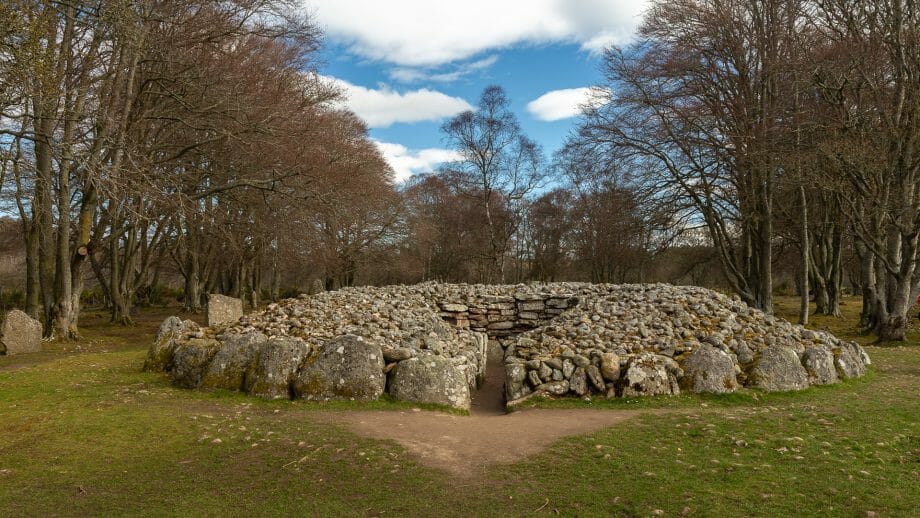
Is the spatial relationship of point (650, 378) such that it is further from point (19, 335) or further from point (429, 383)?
point (19, 335)

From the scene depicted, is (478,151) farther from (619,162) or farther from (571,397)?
(571,397)

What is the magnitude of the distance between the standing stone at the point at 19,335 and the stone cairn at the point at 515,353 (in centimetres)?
477

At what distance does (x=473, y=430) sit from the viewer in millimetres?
8039

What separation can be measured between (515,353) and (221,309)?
1132cm

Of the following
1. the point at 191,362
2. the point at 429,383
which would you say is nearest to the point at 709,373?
the point at 429,383

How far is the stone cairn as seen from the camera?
9.77 meters

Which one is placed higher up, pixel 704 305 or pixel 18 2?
pixel 18 2

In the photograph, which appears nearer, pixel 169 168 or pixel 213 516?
pixel 213 516

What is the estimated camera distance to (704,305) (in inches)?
519

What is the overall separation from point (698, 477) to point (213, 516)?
4766 millimetres

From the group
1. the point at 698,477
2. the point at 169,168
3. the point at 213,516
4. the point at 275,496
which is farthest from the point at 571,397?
the point at 169,168

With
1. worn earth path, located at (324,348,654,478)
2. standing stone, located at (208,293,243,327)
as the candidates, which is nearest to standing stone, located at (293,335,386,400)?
worn earth path, located at (324,348,654,478)

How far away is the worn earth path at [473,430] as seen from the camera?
6762 mm

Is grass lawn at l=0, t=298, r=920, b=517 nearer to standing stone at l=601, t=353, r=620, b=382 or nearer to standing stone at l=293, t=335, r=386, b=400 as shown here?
standing stone at l=293, t=335, r=386, b=400
